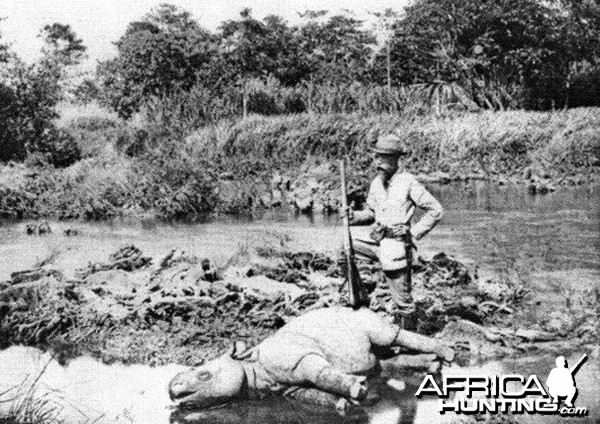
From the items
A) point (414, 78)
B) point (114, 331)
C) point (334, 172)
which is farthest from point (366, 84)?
point (114, 331)

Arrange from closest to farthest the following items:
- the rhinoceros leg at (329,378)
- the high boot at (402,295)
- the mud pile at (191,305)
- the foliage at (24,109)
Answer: the rhinoceros leg at (329,378), the high boot at (402,295), the mud pile at (191,305), the foliage at (24,109)

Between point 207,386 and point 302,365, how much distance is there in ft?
2.40

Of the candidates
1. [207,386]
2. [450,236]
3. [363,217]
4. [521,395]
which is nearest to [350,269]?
[363,217]

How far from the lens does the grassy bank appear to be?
15758mm

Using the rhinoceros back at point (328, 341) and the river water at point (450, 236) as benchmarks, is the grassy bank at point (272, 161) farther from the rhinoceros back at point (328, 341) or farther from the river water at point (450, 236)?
the rhinoceros back at point (328, 341)

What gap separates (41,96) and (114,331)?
15.0 m

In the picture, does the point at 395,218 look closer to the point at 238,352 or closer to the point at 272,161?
the point at 238,352

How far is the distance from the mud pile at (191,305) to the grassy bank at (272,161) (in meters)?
6.36

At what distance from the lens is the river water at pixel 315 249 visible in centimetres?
534

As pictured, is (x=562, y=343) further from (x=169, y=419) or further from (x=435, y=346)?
(x=169, y=419)

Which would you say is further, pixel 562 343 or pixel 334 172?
pixel 334 172

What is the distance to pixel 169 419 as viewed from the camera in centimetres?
529

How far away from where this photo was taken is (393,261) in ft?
20.6

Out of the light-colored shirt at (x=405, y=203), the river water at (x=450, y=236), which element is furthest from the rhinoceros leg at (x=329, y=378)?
the river water at (x=450, y=236)
